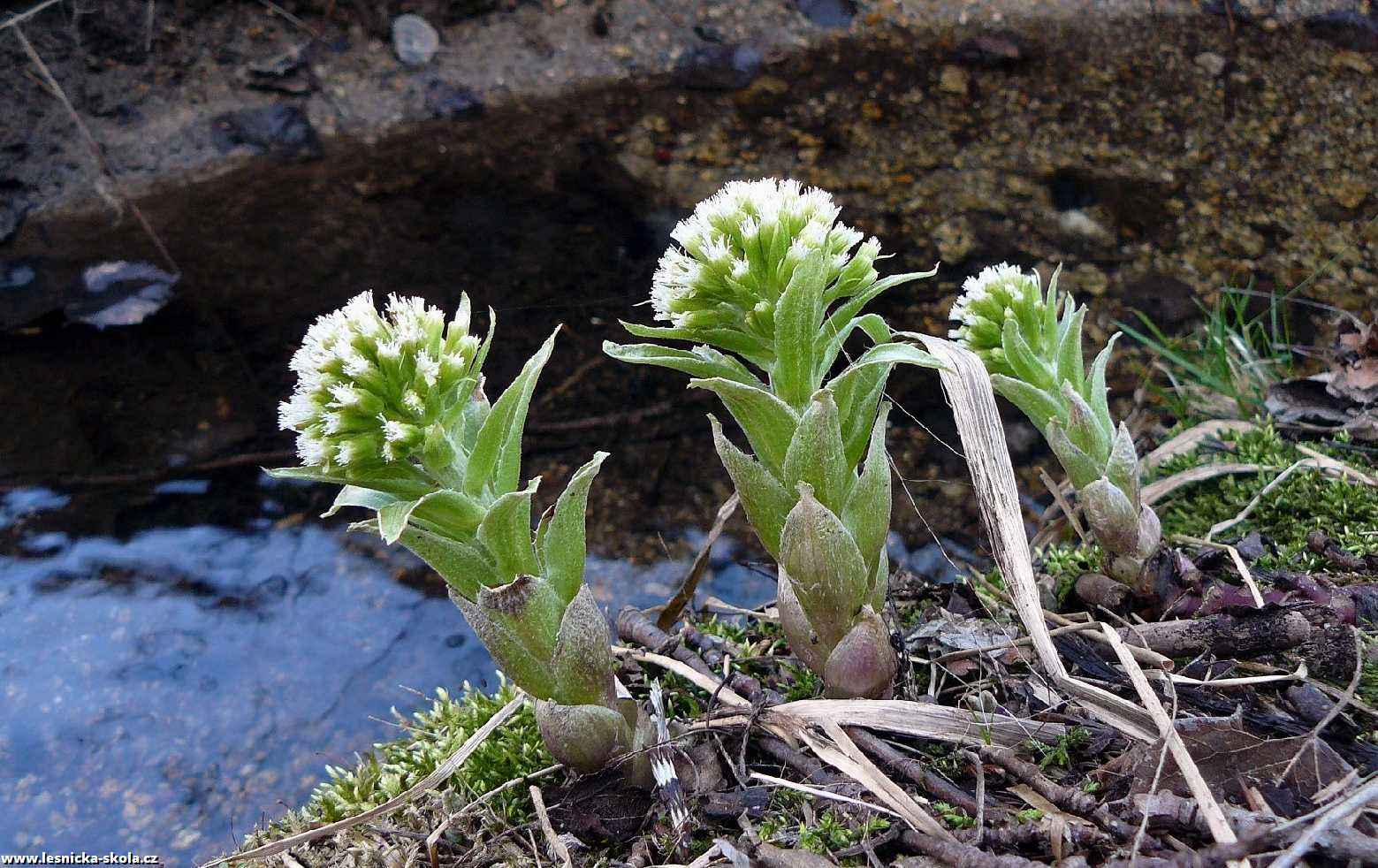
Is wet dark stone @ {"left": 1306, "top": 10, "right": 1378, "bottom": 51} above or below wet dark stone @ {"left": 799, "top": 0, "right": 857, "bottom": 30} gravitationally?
above

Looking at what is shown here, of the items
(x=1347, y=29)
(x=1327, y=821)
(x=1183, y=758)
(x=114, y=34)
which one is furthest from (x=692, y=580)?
(x=1347, y=29)

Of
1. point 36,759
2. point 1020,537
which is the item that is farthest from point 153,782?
point 1020,537

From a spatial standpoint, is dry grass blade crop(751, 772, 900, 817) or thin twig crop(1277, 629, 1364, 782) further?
dry grass blade crop(751, 772, 900, 817)

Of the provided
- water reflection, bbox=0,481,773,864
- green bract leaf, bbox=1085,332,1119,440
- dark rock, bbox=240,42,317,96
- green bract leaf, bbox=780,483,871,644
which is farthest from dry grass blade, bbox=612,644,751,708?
dark rock, bbox=240,42,317,96

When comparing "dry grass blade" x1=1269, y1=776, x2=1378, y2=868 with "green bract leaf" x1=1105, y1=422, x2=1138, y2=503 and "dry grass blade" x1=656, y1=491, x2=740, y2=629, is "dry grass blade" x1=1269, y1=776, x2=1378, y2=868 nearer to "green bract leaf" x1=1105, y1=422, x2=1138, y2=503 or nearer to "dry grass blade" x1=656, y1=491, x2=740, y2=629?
"green bract leaf" x1=1105, y1=422, x2=1138, y2=503

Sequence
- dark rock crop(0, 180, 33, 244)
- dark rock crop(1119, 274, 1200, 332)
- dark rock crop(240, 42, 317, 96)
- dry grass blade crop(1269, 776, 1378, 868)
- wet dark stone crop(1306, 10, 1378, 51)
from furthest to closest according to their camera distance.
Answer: dark rock crop(240, 42, 317, 96), wet dark stone crop(1306, 10, 1378, 51), dark rock crop(0, 180, 33, 244), dark rock crop(1119, 274, 1200, 332), dry grass blade crop(1269, 776, 1378, 868)

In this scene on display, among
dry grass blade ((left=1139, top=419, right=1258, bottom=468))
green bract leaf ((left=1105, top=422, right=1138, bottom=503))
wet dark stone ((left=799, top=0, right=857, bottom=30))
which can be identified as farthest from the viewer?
wet dark stone ((left=799, top=0, right=857, bottom=30))

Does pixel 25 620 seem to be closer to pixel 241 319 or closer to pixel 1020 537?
pixel 241 319
